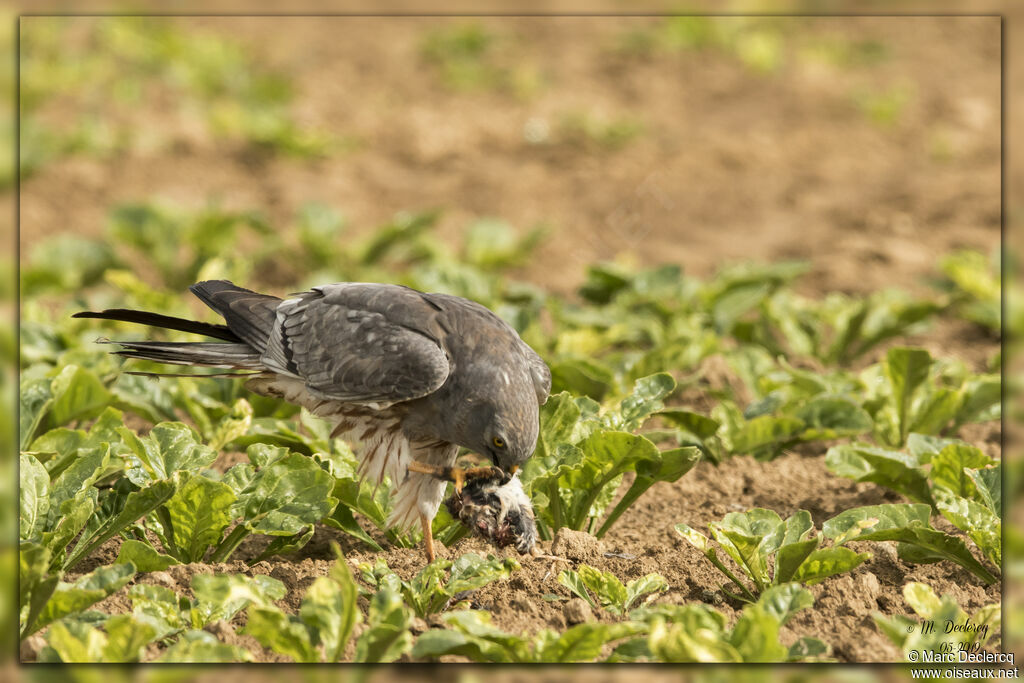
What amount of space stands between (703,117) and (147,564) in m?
9.09

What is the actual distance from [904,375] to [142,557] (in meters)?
3.41

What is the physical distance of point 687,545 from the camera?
4.16 meters

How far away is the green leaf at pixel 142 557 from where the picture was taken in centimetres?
362

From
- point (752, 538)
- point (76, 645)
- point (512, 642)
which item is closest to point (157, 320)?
point (76, 645)

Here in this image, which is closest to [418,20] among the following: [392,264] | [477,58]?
[477,58]

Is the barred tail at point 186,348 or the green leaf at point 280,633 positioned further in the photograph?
the barred tail at point 186,348

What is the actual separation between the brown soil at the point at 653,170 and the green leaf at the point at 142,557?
1.50 ft

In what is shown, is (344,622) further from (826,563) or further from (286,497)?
(826,563)

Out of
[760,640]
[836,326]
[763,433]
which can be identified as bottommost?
[836,326]

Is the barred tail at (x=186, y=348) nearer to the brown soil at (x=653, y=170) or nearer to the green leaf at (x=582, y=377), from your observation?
the brown soil at (x=653, y=170)

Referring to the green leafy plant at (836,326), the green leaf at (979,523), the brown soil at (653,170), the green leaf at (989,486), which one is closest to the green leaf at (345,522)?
the brown soil at (653,170)

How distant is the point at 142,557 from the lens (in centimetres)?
364

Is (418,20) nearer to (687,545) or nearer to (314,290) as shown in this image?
(314,290)

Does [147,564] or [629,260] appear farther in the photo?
[629,260]
